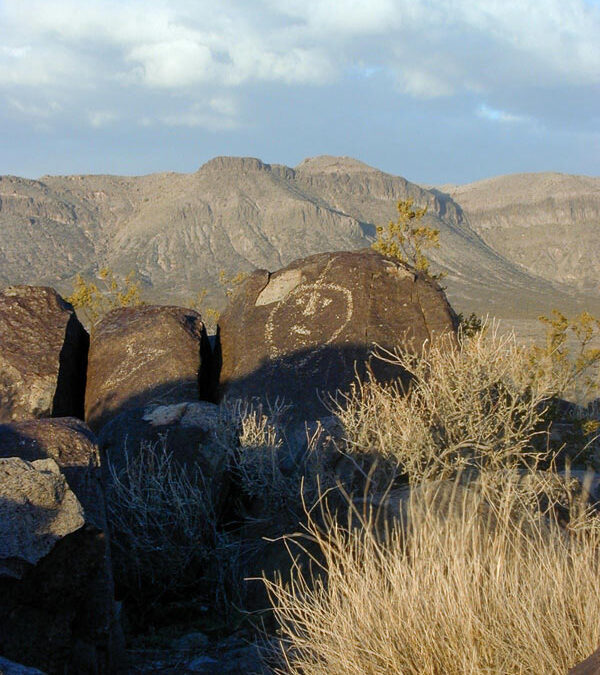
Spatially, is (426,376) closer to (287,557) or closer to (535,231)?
(287,557)

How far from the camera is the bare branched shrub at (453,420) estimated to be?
5.78 metres

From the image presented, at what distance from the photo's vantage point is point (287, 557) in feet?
16.9

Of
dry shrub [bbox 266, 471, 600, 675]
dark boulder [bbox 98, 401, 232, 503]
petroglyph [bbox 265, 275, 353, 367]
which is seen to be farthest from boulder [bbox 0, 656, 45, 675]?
petroglyph [bbox 265, 275, 353, 367]

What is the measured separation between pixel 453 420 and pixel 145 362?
4.41 meters

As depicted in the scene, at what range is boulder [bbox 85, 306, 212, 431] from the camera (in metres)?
9.02

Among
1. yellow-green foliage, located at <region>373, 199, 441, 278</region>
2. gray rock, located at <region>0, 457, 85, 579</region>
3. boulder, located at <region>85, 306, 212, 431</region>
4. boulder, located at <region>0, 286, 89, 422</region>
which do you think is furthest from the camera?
yellow-green foliage, located at <region>373, 199, 441, 278</region>

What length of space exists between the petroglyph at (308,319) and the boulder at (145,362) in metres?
0.93

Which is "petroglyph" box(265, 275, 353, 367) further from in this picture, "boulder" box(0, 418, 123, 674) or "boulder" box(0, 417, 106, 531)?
"boulder" box(0, 418, 123, 674)

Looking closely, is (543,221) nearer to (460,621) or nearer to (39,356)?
(39,356)

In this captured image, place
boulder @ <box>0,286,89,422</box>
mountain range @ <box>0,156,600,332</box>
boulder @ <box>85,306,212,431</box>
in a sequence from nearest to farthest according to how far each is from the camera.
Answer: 1. boulder @ <box>85,306,212,431</box>
2. boulder @ <box>0,286,89,422</box>
3. mountain range @ <box>0,156,600,332</box>

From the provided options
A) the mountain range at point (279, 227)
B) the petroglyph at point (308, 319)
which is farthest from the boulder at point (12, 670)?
the mountain range at point (279, 227)

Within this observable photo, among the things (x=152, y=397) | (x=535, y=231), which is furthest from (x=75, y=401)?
(x=535, y=231)

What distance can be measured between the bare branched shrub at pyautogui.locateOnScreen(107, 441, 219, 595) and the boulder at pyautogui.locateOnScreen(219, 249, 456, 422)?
249 cm

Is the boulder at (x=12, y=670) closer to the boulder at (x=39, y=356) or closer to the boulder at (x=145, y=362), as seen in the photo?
the boulder at (x=145, y=362)
